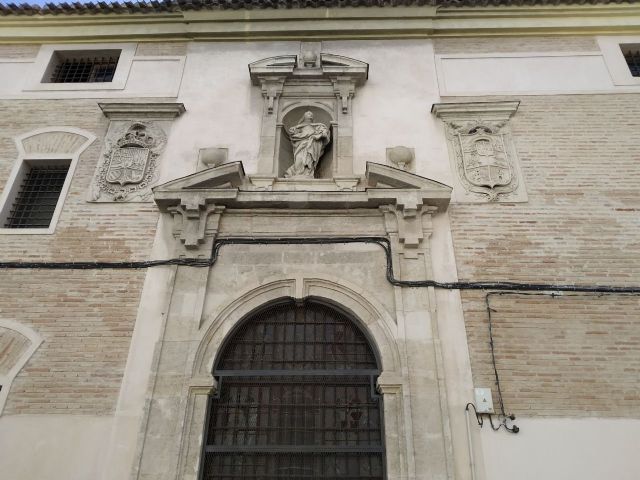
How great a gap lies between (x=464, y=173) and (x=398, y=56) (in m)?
2.39

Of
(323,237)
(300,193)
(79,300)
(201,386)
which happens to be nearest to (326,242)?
(323,237)

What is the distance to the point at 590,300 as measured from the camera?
5816 mm

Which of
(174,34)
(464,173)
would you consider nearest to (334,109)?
(464,173)

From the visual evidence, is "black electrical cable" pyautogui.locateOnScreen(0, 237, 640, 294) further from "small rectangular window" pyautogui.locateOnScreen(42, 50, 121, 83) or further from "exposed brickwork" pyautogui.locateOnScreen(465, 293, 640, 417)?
"small rectangular window" pyautogui.locateOnScreen(42, 50, 121, 83)

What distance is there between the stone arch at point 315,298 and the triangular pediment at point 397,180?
1.39 m

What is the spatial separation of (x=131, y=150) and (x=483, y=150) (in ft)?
15.3

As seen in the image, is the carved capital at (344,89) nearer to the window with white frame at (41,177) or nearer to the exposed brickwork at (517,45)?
the exposed brickwork at (517,45)

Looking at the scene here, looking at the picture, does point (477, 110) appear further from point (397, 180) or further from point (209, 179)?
point (209, 179)

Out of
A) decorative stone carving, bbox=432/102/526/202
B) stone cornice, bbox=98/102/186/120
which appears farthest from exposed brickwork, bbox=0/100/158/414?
decorative stone carving, bbox=432/102/526/202

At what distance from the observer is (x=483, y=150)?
6969 millimetres

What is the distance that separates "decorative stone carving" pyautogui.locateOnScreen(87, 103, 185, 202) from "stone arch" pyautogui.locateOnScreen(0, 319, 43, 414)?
1770mm

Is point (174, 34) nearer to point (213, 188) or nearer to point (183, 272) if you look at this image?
point (213, 188)

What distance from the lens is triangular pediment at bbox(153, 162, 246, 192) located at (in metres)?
6.47

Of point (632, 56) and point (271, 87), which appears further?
point (632, 56)
